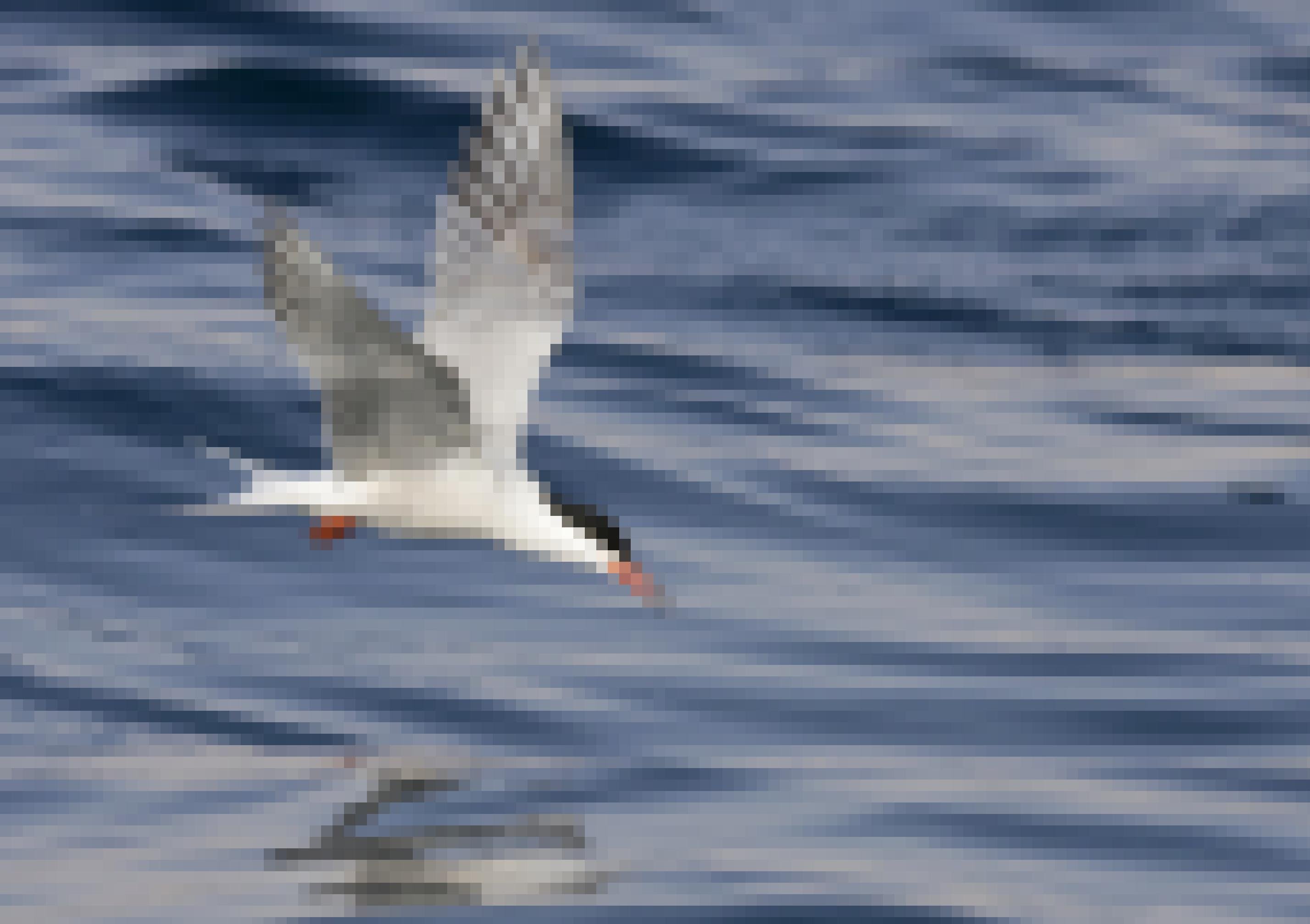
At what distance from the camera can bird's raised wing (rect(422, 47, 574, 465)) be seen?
711 cm

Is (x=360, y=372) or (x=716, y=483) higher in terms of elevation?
(x=716, y=483)

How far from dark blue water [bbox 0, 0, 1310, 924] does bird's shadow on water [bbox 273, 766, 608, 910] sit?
2 cm

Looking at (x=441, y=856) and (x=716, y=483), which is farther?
(x=716, y=483)

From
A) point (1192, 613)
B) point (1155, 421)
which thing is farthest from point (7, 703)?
point (1155, 421)

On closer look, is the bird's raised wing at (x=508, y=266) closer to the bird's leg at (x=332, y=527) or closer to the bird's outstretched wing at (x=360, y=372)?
the bird's outstretched wing at (x=360, y=372)

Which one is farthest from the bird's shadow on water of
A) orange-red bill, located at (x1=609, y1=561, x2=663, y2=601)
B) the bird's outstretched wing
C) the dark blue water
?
the bird's outstretched wing

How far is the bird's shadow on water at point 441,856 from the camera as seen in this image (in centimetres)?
692

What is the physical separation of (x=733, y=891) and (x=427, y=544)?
3054 mm

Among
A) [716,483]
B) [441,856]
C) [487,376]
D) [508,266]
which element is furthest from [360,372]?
[716,483]

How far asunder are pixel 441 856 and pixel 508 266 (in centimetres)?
155

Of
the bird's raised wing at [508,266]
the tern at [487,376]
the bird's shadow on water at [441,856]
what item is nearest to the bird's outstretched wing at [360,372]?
the tern at [487,376]

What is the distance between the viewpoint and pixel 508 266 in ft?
23.5

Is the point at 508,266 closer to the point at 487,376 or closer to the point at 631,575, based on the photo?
the point at 487,376

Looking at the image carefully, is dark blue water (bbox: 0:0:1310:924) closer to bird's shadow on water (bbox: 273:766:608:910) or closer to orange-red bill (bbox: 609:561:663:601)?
bird's shadow on water (bbox: 273:766:608:910)
